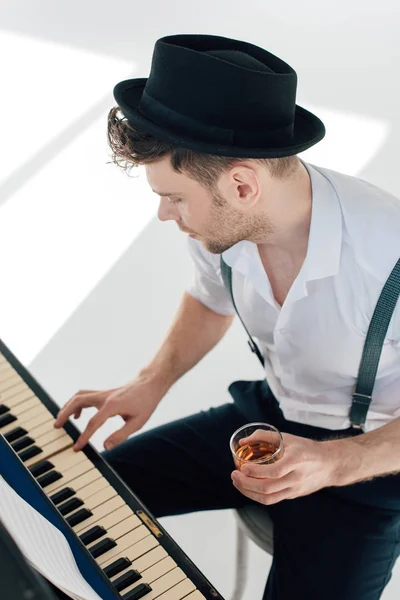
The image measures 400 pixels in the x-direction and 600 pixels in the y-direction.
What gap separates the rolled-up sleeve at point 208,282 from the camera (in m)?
2.14

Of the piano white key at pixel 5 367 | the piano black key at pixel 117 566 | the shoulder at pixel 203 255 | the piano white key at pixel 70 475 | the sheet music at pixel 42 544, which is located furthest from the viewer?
the shoulder at pixel 203 255

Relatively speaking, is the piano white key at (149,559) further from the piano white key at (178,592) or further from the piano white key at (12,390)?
the piano white key at (12,390)

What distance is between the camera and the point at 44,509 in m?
1.51

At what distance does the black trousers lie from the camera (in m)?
1.87

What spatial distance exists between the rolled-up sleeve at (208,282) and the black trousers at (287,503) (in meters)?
0.25

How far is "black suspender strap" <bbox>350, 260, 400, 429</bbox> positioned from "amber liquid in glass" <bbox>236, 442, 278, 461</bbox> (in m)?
0.38

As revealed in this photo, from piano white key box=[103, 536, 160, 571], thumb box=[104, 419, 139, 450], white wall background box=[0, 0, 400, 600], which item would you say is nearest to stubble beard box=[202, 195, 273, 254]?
thumb box=[104, 419, 139, 450]

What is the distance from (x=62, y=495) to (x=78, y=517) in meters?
0.08

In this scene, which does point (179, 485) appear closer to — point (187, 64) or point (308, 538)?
point (308, 538)

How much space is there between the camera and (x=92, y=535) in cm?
161

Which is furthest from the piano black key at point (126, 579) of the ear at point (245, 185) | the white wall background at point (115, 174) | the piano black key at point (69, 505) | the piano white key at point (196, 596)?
the white wall background at point (115, 174)

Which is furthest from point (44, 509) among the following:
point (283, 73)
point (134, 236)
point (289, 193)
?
point (134, 236)

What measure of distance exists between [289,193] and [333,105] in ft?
10.0

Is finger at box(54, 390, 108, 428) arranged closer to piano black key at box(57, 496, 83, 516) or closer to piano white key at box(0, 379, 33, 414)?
piano white key at box(0, 379, 33, 414)
